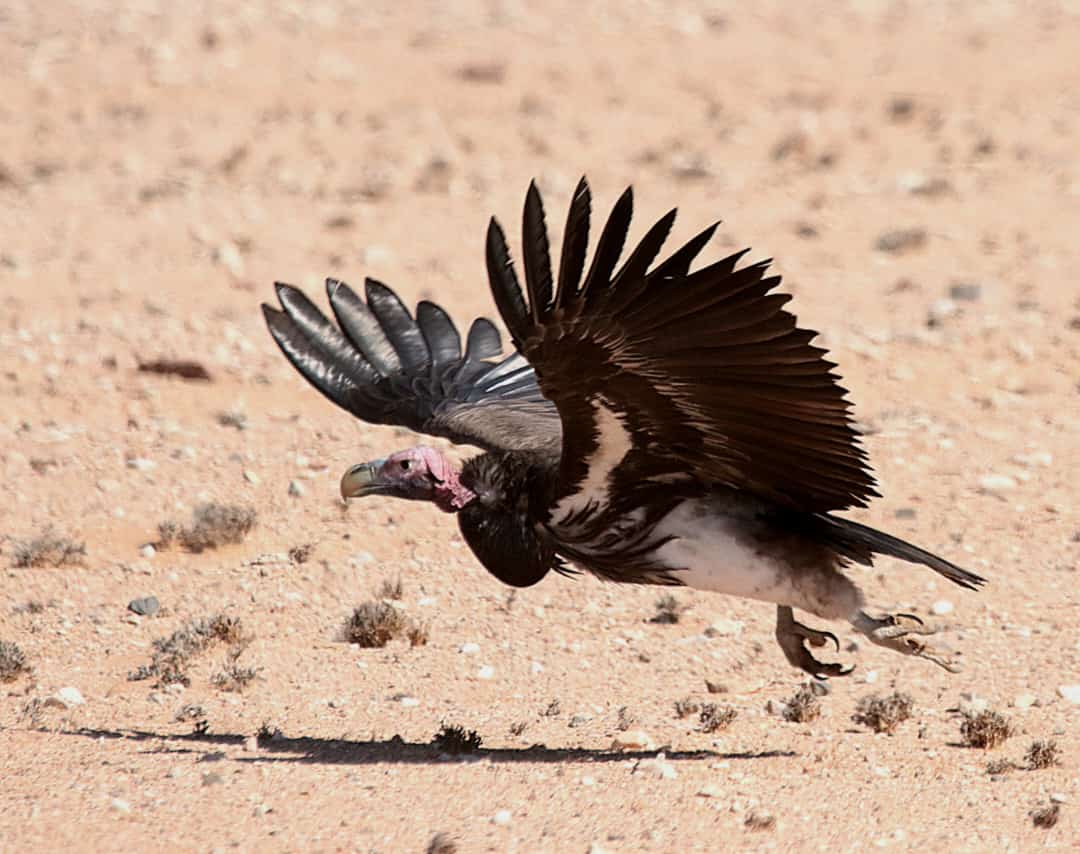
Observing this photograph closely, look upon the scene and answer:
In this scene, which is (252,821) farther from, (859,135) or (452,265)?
(859,135)

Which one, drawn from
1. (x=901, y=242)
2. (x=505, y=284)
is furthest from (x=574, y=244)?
(x=901, y=242)

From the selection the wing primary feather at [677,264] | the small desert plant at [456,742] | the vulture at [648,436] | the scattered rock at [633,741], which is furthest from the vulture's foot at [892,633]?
the wing primary feather at [677,264]

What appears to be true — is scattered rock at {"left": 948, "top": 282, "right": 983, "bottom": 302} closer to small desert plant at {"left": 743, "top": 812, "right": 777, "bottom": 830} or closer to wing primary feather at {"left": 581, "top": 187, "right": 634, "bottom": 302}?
small desert plant at {"left": 743, "top": 812, "right": 777, "bottom": 830}

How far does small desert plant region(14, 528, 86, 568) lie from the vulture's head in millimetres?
2436

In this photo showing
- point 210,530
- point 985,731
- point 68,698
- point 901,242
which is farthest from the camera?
point 901,242

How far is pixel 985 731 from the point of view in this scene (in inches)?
286

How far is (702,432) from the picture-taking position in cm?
677

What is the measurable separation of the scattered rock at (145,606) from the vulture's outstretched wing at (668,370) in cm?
253

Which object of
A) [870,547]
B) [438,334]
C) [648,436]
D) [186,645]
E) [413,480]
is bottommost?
[186,645]

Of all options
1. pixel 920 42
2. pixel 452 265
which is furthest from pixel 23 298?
pixel 920 42

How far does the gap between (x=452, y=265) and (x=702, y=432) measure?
916cm

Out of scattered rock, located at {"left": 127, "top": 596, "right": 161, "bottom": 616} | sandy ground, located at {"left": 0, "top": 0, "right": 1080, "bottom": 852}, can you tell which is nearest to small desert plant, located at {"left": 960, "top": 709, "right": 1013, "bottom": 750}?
sandy ground, located at {"left": 0, "top": 0, "right": 1080, "bottom": 852}

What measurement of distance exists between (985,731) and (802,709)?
29.3 inches

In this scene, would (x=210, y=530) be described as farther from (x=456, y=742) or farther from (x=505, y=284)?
(x=505, y=284)
